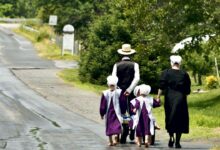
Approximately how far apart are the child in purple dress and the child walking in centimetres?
30

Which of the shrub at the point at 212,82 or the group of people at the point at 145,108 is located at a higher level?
the group of people at the point at 145,108

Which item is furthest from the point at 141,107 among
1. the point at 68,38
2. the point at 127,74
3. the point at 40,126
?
the point at 68,38

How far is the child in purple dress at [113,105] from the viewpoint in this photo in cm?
1359

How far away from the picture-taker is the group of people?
43.7 feet

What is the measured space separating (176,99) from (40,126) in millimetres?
4316

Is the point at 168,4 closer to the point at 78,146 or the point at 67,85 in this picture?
the point at 67,85

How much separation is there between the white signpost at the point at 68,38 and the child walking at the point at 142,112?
3340cm

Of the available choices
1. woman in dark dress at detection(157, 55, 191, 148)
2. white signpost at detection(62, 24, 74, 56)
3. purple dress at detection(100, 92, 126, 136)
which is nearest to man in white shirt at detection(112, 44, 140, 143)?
purple dress at detection(100, 92, 126, 136)

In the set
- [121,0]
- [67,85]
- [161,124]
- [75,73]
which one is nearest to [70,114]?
[161,124]

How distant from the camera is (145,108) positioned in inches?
531

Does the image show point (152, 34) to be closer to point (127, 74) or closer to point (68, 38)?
point (127, 74)

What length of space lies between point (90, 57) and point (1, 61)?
1219cm

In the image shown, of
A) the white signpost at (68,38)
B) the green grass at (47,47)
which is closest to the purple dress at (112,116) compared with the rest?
the green grass at (47,47)

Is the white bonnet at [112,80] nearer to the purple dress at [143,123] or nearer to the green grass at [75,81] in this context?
the purple dress at [143,123]
